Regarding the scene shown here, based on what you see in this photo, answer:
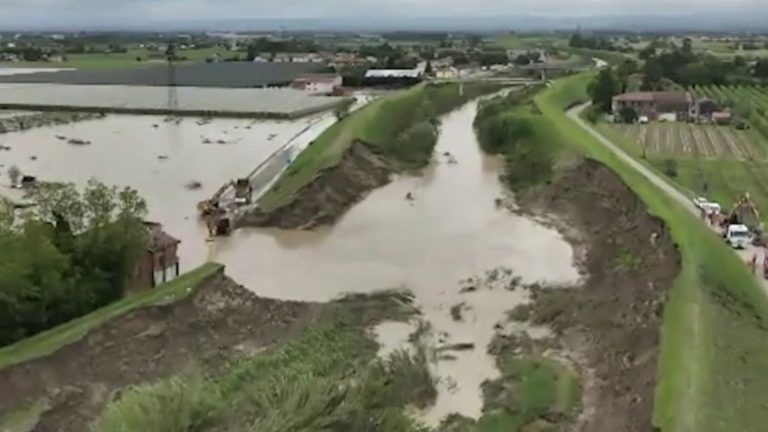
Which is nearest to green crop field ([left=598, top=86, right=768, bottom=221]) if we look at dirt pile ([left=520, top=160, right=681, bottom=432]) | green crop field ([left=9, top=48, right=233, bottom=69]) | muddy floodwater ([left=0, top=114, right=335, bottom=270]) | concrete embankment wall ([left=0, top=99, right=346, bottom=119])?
dirt pile ([left=520, top=160, right=681, bottom=432])

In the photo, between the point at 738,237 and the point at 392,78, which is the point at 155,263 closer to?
the point at 738,237

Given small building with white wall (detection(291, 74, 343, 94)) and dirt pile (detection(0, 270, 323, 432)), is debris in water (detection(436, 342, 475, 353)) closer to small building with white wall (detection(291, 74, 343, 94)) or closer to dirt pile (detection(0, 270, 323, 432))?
dirt pile (detection(0, 270, 323, 432))

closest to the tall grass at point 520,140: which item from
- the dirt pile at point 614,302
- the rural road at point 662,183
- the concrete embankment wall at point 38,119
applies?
the rural road at point 662,183

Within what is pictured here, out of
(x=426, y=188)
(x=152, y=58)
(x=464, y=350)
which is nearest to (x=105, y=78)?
(x=152, y=58)

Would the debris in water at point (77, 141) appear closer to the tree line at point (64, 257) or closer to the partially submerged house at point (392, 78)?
the tree line at point (64, 257)

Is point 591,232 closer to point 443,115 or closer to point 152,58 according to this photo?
point 443,115

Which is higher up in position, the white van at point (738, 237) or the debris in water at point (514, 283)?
the white van at point (738, 237)
